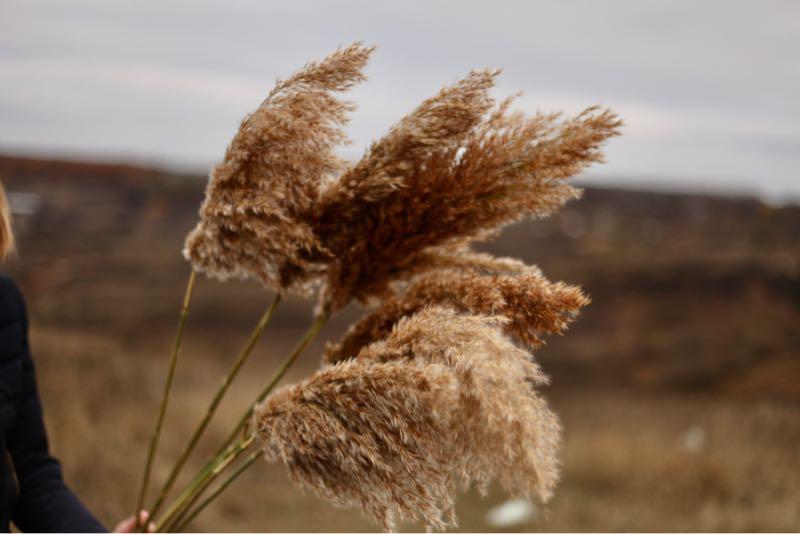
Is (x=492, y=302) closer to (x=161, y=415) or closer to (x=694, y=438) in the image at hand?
(x=161, y=415)

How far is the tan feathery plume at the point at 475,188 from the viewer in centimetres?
117

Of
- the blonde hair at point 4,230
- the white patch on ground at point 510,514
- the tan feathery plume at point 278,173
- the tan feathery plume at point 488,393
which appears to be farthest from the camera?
the white patch on ground at point 510,514

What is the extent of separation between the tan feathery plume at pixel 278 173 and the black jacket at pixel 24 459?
2.16 feet

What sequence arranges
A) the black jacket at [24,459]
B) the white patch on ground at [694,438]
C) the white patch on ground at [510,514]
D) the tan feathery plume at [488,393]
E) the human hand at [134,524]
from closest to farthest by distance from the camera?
the tan feathery plume at [488,393], the human hand at [134,524], the black jacket at [24,459], the white patch on ground at [510,514], the white patch on ground at [694,438]

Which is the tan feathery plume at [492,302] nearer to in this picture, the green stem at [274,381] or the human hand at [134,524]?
the green stem at [274,381]

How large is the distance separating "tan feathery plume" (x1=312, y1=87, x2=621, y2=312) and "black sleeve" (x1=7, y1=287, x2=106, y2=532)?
0.86m

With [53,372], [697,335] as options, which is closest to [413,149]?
[53,372]

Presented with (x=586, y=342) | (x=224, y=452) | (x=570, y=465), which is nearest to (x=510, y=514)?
(x=570, y=465)

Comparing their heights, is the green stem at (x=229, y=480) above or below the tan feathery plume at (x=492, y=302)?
below

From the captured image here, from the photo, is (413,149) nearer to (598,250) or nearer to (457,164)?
(457,164)

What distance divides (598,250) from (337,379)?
54.7ft

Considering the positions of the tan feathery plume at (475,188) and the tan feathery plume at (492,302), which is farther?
the tan feathery plume at (475,188)

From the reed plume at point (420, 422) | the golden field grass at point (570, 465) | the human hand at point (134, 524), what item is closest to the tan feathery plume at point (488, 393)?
the reed plume at point (420, 422)

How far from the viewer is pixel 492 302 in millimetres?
1062
